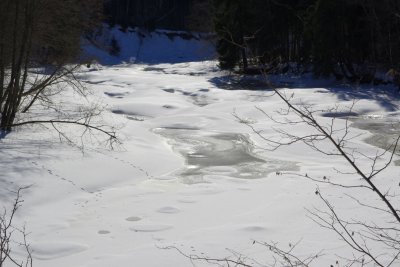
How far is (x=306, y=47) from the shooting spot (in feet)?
97.2

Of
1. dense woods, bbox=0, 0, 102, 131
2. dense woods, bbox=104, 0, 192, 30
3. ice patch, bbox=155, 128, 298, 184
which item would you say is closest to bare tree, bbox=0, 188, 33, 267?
ice patch, bbox=155, 128, 298, 184

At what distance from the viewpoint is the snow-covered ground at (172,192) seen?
6.32 m

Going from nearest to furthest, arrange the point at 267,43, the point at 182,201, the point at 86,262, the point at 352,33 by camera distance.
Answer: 1. the point at 86,262
2. the point at 182,201
3. the point at 352,33
4. the point at 267,43

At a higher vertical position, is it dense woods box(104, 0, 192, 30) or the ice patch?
dense woods box(104, 0, 192, 30)

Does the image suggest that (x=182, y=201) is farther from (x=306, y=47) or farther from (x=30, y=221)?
(x=306, y=47)

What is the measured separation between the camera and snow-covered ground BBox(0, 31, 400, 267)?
6.32 metres

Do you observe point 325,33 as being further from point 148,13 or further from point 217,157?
point 148,13

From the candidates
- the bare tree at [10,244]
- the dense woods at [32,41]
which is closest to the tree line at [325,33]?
the dense woods at [32,41]

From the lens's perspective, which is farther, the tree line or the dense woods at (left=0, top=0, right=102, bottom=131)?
the tree line

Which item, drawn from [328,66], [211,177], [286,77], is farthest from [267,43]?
[211,177]

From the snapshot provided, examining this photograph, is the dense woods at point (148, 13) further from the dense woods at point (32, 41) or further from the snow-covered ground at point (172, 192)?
the dense woods at point (32, 41)

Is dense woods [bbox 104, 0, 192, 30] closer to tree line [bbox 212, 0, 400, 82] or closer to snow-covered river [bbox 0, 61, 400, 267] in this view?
tree line [bbox 212, 0, 400, 82]

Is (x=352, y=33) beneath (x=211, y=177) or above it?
above

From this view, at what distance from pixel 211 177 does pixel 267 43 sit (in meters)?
23.3
